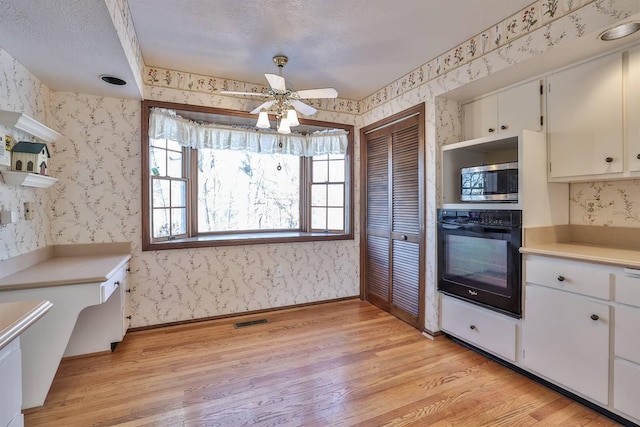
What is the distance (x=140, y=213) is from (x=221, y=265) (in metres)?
0.95

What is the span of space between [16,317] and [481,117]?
129 inches

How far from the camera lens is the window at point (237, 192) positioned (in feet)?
10.3

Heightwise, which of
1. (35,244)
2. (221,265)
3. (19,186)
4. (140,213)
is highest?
(19,186)

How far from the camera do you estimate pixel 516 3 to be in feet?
6.62

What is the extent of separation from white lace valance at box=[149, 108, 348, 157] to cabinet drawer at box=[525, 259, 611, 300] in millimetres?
2436

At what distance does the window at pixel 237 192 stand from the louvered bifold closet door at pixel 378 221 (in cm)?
28

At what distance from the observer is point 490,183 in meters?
2.43

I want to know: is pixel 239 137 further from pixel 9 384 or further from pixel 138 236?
pixel 9 384

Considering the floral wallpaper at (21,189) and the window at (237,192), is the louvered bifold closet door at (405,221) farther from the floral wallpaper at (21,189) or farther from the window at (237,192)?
the floral wallpaper at (21,189)

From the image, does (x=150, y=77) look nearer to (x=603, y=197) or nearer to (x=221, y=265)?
(x=221, y=265)

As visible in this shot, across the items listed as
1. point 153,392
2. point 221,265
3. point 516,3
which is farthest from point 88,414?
point 516,3

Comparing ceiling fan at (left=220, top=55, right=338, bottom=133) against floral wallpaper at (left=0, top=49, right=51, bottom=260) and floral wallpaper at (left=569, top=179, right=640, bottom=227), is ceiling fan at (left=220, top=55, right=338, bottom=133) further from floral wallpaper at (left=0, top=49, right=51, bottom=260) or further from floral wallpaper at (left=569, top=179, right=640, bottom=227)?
floral wallpaper at (left=569, top=179, right=640, bottom=227)

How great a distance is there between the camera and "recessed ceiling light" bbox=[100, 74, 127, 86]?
7.82 feet

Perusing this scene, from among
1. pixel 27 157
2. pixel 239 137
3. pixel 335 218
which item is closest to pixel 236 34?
pixel 239 137
